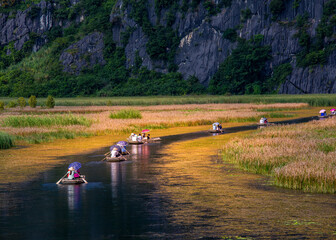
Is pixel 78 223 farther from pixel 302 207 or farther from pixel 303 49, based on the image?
pixel 303 49

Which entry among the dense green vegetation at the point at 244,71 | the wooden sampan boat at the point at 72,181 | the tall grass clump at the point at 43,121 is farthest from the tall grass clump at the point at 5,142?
the dense green vegetation at the point at 244,71

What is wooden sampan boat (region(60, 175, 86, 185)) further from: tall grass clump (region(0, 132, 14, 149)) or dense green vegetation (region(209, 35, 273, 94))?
dense green vegetation (region(209, 35, 273, 94))

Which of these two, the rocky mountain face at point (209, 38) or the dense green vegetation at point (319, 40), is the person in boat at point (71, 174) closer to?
the rocky mountain face at point (209, 38)

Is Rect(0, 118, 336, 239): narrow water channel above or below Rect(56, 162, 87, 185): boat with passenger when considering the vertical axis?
below

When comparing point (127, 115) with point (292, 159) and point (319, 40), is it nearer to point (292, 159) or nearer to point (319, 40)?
point (292, 159)

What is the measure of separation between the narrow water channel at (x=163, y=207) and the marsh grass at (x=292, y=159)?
0.82 meters

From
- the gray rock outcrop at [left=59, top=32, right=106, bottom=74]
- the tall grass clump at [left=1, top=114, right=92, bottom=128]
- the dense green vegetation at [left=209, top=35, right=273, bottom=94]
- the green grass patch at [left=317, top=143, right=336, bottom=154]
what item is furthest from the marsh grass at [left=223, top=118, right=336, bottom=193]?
the gray rock outcrop at [left=59, top=32, right=106, bottom=74]

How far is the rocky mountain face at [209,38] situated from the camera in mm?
128000

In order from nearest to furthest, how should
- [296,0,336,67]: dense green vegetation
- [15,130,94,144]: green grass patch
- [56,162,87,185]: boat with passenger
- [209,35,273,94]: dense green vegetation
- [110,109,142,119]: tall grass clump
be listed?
[56,162,87,185]: boat with passenger, [15,130,94,144]: green grass patch, [110,109,142,119]: tall grass clump, [296,0,336,67]: dense green vegetation, [209,35,273,94]: dense green vegetation

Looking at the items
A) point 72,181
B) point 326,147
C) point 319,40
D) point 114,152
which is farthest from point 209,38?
point 72,181

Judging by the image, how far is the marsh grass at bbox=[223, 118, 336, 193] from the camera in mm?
20703

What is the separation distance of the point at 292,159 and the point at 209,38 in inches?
4831

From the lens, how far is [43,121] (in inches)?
2013

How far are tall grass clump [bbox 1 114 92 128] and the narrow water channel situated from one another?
25167mm
